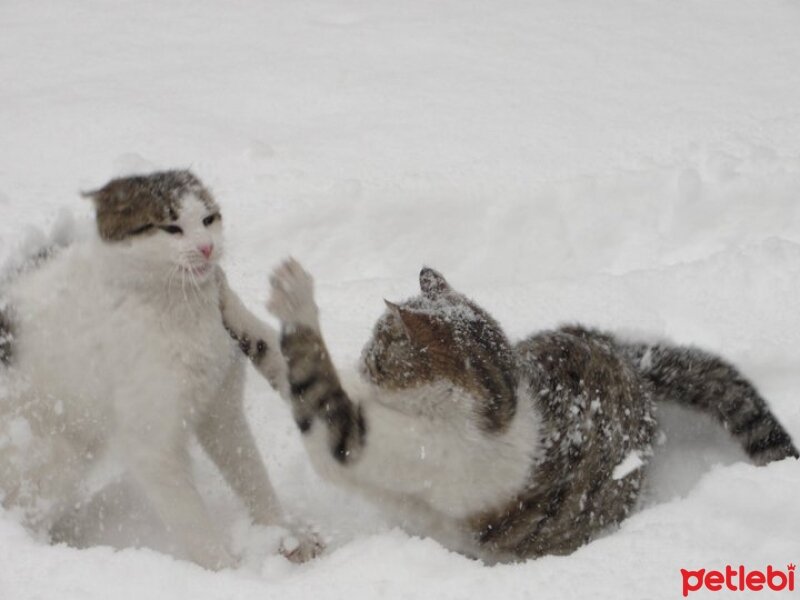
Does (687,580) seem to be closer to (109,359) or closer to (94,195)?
(109,359)

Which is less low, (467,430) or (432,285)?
(432,285)

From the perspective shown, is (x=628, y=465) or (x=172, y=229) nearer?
(x=172, y=229)

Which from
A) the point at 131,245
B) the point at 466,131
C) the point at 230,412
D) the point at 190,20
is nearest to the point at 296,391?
the point at 230,412

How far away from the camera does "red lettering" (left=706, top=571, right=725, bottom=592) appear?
2.16 metres

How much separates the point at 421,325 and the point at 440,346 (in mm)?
84

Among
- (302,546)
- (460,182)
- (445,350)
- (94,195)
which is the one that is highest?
(94,195)

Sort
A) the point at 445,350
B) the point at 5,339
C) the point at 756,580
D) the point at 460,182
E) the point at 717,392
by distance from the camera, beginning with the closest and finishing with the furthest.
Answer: the point at 756,580
the point at 445,350
the point at 5,339
the point at 717,392
the point at 460,182

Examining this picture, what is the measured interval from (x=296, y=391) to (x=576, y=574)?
3.21ft

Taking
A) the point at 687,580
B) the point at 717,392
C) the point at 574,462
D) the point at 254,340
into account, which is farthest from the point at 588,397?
the point at 254,340

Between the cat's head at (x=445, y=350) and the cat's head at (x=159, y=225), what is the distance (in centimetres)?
58

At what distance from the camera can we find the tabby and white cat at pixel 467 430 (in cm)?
269

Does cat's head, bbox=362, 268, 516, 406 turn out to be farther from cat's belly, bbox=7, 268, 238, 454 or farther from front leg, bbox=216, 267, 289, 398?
cat's belly, bbox=7, 268, 238, 454

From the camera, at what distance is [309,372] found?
2756mm

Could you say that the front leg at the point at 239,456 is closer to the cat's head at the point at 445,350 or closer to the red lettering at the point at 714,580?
the cat's head at the point at 445,350
